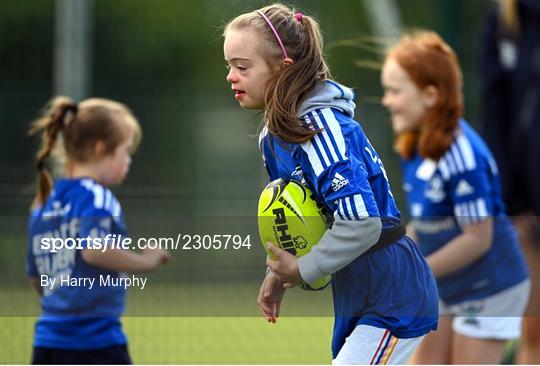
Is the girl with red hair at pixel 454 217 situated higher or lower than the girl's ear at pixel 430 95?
lower

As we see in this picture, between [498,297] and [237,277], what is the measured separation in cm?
148

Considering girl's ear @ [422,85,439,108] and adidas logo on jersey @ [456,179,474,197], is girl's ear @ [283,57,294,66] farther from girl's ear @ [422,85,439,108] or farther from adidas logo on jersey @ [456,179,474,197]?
girl's ear @ [422,85,439,108]

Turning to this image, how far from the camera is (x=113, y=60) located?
400 inches

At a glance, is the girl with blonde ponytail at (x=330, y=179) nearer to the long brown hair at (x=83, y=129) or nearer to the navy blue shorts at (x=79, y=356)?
the navy blue shorts at (x=79, y=356)

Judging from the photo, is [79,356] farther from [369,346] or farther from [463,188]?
[463,188]

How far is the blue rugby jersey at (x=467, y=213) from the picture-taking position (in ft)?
16.6

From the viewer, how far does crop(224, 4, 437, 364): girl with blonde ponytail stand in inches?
132

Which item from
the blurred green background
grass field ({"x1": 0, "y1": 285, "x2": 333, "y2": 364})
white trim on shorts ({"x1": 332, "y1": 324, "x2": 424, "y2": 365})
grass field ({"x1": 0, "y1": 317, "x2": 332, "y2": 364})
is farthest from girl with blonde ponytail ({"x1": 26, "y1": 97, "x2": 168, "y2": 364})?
the blurred green background

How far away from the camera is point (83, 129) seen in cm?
495

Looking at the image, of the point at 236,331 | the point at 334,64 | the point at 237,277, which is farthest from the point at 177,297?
the point at 334,64

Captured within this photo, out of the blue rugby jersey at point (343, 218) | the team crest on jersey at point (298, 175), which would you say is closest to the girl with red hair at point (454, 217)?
the blue rugby jersey at point (343, 218)

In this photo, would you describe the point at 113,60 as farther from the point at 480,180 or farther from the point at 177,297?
the point at 480,180

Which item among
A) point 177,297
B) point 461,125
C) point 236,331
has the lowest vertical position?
point 236,331

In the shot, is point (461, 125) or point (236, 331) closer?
point (461, 125)
